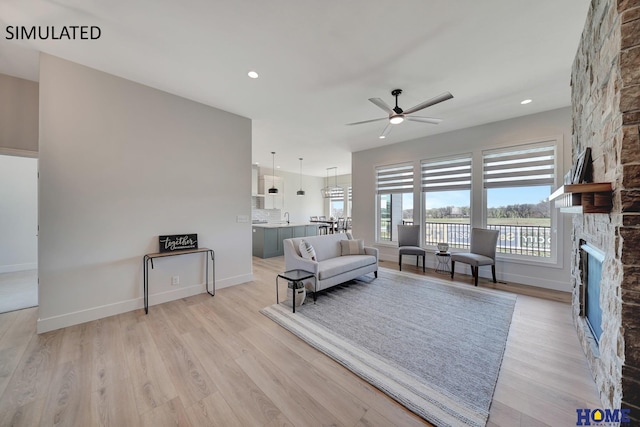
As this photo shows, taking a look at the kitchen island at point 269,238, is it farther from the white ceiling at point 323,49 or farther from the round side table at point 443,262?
the round side table at point 443,262

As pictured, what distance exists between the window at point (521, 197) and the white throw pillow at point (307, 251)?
11.9ft

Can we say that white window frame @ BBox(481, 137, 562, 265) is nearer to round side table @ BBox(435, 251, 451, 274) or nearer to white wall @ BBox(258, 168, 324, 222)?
round side table @ BBox(435, 251, 451, 274)

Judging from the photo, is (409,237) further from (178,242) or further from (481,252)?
(178,242)

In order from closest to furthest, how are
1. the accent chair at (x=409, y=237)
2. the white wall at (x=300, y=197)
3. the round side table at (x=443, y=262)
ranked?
the round side table at (x=443, y=262)
the accent chair at (x=409, y=237)
the white wall at (x=300, y=197)

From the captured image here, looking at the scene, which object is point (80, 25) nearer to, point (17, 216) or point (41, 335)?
point (41, 335)

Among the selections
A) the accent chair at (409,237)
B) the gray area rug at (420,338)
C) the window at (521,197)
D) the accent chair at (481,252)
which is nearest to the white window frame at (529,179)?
the window at (521,197)

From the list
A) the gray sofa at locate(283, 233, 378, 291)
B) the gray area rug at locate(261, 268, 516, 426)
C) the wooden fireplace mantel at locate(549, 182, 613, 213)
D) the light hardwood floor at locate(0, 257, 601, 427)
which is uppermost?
the wooden fireplace mantel at locate(549, 182, 613, 213)

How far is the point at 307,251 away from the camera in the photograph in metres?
3.64

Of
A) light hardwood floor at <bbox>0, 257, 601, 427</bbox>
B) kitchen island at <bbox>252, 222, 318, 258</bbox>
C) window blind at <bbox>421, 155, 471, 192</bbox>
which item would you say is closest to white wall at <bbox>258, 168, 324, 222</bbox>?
kitchen island at <bbox>252, 222, 318, 258</bbox>

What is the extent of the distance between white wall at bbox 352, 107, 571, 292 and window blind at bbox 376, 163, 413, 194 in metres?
0.16

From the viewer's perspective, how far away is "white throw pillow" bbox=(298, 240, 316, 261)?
3.61m

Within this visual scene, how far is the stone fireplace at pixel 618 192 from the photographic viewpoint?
1.24 metres

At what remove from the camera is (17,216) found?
457cm

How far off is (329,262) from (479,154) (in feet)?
12.3
